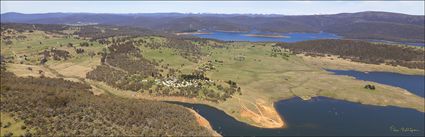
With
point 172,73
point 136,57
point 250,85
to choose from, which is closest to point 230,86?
point 250,85

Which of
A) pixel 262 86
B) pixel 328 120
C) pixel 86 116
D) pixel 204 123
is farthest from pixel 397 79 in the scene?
pixel 86 116

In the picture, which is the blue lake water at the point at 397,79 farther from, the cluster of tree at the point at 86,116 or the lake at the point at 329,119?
the cluster of tree at the point at 86,116

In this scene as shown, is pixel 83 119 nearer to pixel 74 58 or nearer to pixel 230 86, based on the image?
pixel 230 86

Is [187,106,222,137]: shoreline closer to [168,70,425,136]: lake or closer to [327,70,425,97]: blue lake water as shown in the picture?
[168,70,425,136]: lake

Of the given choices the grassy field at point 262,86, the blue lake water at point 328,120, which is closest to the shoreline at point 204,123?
the blue lake water at point 328,120

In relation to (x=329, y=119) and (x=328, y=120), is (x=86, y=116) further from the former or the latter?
(x=329, y=119)

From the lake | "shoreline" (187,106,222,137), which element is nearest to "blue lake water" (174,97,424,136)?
the lake
